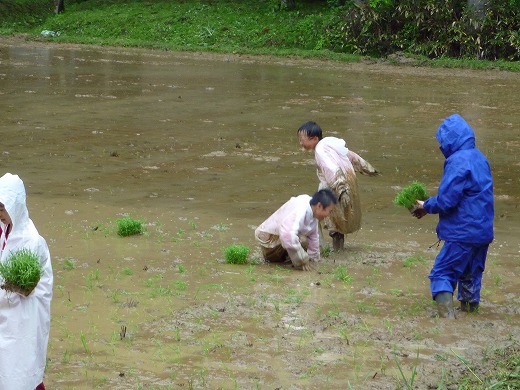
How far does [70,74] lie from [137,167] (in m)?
9.60

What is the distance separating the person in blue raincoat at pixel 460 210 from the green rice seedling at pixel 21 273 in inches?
134

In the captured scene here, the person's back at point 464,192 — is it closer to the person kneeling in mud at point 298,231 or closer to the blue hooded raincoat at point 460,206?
the blue hooded raincoat at point 460,206

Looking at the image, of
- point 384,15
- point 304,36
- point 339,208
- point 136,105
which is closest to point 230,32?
point 304,36

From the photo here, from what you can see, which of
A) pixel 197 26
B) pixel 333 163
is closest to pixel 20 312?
pixel 333 163

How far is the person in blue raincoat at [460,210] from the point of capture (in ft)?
23.5

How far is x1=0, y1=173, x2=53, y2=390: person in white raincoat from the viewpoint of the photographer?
5102 mm

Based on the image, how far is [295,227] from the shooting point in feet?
27.9

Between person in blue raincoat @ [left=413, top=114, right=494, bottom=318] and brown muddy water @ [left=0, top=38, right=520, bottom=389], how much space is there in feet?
1.11

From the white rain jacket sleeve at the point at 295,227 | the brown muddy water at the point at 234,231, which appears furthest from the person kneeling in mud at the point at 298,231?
the brown muddy water at the point at 234,231

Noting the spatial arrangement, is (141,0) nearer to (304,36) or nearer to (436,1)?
(304,36)

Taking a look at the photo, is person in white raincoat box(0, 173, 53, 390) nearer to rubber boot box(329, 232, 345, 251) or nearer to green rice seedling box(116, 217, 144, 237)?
green rice seedling box(116, 217, 144, 237)

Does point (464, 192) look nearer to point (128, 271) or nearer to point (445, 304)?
point (445, 304)

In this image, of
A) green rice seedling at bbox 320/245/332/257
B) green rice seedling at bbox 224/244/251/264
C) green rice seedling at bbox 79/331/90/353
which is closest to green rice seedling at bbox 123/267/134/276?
green rice seedling at bbox 224/244/251/264

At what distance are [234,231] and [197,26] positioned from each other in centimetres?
2323
